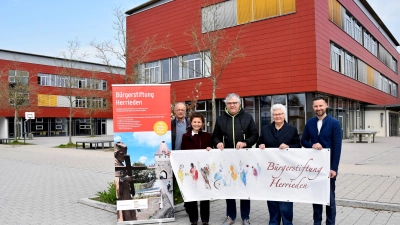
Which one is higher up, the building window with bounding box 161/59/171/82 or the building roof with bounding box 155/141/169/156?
the building window with bounding box 161/59/171/82

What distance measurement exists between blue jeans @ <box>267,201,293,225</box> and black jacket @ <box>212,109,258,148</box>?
100cm

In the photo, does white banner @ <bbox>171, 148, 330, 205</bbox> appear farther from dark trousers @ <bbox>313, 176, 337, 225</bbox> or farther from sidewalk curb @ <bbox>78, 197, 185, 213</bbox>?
sidewalk curb @ <bbox>78, 197, 185, 213</bbox>

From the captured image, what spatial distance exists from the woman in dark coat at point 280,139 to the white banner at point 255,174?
110 mm

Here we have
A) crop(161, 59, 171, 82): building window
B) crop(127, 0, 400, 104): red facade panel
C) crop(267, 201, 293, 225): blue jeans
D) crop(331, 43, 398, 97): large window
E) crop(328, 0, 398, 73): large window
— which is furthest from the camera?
crop(161, 59, 171, 82): building window

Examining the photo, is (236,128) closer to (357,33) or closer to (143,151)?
(143,151)

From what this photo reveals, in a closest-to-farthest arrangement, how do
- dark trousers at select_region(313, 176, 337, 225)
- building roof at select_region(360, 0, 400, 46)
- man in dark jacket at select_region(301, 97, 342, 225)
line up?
1. man in dark jacket at select_region(301, 97, 342, 225)
2. dark trousers at select_region(313, 176, 337, 225)
3. building roof at select_region(360, 0, 400, 46)

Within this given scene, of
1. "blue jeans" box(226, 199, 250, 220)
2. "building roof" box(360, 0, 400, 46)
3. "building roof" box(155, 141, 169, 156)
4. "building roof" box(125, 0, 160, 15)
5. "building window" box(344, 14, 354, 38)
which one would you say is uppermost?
"building roof" box(360, 0, 400, 46)

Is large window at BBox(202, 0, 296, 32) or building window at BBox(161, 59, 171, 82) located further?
building window at BBox(161, 59, 171, 82)

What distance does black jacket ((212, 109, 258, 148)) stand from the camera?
5.53 m

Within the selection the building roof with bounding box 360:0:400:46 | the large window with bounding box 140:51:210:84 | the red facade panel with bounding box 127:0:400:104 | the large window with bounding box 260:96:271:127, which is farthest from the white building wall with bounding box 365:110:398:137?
the large window with bounding box 140:51:210:84

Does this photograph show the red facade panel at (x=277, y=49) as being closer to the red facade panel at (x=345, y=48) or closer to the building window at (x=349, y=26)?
the red facade panel at (x=345, y=48)

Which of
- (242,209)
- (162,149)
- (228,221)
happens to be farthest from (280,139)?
(162,149)

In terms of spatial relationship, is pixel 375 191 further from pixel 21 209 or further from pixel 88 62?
pixel 88 62

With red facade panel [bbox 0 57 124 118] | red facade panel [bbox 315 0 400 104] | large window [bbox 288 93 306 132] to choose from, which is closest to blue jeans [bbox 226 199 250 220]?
red facade panel [bbox 315 0 400 104]
